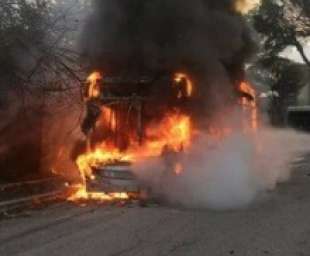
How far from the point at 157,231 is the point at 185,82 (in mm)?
3949

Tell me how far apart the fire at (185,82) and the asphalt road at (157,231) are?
7.40 feet

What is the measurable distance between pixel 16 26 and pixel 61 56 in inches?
62.6

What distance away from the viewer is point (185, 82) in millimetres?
12375

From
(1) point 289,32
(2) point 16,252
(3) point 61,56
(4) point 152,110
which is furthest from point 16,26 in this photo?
(1) point 289,32

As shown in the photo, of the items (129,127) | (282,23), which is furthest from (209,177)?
(282,23)

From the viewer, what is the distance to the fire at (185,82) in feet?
40.4

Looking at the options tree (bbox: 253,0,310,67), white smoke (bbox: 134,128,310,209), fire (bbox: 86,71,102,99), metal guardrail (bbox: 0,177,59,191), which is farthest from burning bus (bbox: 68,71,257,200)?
tree (bbox: 253,0,310,67)

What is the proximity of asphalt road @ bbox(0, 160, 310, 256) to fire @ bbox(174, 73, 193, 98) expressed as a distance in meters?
2.26

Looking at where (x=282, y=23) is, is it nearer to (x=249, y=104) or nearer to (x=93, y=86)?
(x=249, y=104)

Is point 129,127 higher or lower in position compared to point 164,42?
lower

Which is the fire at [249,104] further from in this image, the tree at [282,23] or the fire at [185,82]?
the tree at [282,23]

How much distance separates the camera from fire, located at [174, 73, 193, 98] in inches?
484

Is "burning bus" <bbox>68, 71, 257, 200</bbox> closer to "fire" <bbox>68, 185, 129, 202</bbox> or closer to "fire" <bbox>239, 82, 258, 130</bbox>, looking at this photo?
"fire" <bbox>68, 185, 129, 202</bbox>

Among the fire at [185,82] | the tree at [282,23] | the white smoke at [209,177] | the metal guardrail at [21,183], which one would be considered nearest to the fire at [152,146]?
the white smoke at [209,177]
